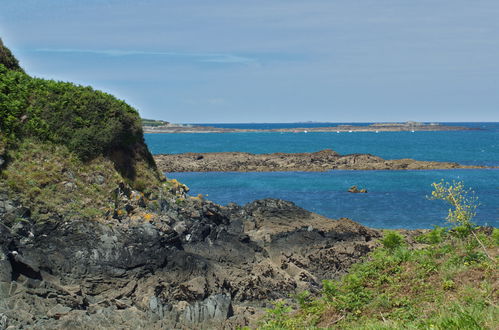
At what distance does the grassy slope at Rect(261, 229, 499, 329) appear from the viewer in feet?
39.2

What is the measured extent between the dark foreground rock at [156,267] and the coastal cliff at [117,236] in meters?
0.05

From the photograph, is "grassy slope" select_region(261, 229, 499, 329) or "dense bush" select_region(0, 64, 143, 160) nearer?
"grassy slope" select_region(261, 229, 499, 329)

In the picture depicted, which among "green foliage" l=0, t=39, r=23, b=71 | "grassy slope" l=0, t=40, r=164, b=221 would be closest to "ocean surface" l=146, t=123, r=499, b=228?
"grassy slope" l=0, t=40, r=164, b=221

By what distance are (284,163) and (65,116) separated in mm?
61590

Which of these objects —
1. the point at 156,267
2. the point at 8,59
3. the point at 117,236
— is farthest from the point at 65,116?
the point at 156,267

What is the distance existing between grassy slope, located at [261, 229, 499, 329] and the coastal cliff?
4.75 meters

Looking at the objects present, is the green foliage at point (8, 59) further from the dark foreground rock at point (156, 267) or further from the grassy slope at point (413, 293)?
the grassy slope at point (413, 293)

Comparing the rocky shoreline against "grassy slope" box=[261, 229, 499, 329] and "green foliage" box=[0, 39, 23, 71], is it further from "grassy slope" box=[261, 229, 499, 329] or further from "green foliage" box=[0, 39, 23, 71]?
"grassy slope" box=[261, 229, 499, 329]

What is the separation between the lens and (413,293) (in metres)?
14.5

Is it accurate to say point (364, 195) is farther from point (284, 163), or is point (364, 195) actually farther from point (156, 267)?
point (156, 267)

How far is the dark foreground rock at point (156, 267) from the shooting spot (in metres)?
17.7

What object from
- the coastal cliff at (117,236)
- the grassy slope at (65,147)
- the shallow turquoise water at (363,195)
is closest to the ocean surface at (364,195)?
the shallow turquoise water at (363,195)

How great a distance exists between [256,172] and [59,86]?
5280 cm

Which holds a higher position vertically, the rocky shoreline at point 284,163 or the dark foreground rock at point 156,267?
the dark foreground rock at point 156,267
